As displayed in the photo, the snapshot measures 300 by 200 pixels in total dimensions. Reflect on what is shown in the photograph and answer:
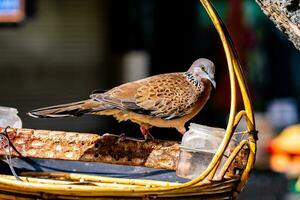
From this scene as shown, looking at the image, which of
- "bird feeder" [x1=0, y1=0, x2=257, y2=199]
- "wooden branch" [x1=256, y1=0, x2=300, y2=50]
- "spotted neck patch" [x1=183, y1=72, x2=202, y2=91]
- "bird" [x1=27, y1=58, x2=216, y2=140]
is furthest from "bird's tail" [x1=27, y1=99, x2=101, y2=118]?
"wooden branch" [x1=256, y1=0, x2=300, y2=50]

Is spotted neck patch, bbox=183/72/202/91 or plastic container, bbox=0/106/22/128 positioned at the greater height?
spotted neck patch, bbox=183/72/202/91

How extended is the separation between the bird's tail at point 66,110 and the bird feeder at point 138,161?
147mm

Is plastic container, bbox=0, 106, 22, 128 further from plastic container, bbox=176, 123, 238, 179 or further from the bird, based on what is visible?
plastic container, bbox=176, 123, 238, 179

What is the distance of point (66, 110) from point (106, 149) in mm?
330

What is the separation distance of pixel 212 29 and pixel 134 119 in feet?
26.1

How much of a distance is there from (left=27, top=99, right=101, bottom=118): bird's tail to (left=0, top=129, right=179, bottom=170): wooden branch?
166 millimetres

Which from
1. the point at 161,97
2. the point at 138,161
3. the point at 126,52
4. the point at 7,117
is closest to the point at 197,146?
the point at 138,161

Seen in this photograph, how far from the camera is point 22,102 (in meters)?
10.8

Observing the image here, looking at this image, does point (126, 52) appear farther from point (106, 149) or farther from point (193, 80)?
point (106, 149)

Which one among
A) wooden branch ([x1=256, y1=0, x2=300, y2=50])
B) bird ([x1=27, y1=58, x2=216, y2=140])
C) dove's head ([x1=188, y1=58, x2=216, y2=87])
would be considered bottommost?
bird ([x1=27, y1=58, x2=216, y2=140])

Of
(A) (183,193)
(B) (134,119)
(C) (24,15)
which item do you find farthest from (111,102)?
(C) (24,15)

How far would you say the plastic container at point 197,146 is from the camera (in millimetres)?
2473

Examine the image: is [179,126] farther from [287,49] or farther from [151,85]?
[287,49]

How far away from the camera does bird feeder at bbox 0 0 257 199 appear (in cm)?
213
